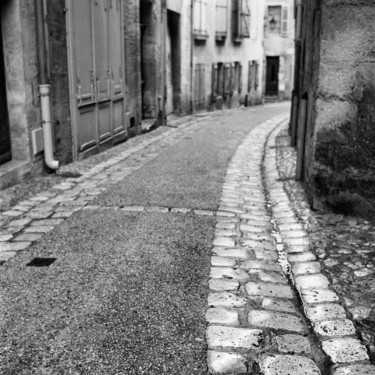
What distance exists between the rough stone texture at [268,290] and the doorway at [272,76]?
95.9 ft

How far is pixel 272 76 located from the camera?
106 feet

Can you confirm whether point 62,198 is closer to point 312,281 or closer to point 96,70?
point 312,281

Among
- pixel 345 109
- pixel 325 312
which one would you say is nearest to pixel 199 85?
pixel 345 109

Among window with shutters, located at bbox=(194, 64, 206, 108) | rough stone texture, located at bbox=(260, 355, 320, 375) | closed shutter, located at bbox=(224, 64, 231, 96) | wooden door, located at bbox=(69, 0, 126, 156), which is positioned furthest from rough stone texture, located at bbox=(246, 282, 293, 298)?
closed shutter, located at bbox=(224, 64, 231, 96)

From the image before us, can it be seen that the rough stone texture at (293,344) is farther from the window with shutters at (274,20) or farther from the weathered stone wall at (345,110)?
the window with shutters at (274,20)

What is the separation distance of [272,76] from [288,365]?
30987mm

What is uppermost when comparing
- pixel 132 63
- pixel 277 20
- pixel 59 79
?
pixel 277 20

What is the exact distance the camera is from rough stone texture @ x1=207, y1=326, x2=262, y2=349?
9.31ft

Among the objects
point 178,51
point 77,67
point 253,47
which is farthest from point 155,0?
point 253,47

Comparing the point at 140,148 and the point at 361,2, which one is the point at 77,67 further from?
the point at 361,2

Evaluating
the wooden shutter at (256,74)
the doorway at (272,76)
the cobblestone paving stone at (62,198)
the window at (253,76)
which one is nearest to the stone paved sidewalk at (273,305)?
the cobblestone paving stone at (62,198)

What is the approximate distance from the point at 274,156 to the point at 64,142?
11.6 ft

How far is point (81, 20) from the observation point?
8109 mm

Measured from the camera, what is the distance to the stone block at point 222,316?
3.09 meters
